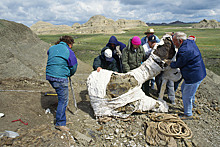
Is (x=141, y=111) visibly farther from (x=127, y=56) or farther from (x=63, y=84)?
(x=63, y=84)

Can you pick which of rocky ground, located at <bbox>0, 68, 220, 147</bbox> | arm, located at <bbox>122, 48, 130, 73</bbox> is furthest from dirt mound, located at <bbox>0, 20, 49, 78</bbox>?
arm, located at <bbox>122, 48, 130, 73</bbox>

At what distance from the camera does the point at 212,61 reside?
1421cm

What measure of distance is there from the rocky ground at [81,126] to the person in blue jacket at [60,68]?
42cm

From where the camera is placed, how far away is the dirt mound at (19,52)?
769cm

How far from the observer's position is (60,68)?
329 centimetres

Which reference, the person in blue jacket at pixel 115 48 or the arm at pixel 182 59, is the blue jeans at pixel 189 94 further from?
the person in blue jacket at pixel 115 48

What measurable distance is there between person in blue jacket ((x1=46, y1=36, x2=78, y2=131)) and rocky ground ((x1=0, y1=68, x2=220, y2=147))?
0.42 m

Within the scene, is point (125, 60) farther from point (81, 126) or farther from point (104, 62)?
point (81, 126)

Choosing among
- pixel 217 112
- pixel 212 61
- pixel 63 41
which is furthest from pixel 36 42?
pixel 212 61

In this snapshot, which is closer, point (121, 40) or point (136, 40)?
point (136, 40)

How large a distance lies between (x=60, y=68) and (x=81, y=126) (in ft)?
5.49

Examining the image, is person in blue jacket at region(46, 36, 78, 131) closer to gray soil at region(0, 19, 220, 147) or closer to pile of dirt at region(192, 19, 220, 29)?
gray soil at region(0, 19, 220, 147)

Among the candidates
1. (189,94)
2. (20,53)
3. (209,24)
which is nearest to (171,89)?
(189,94)

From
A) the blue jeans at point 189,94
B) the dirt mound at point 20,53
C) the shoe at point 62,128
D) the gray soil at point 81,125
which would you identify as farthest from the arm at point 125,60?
the dirt mound at point 20,53
